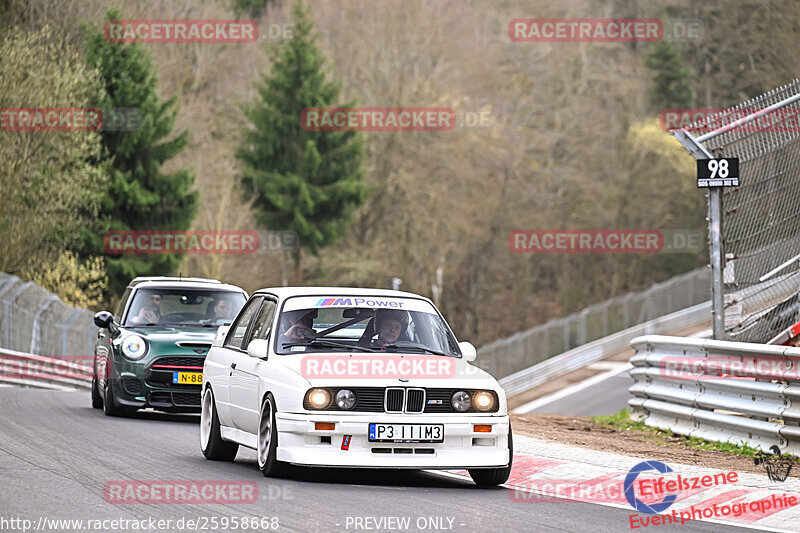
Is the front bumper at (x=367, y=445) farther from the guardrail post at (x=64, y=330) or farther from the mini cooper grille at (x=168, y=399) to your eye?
the guardrail post at (x=64, y=330)

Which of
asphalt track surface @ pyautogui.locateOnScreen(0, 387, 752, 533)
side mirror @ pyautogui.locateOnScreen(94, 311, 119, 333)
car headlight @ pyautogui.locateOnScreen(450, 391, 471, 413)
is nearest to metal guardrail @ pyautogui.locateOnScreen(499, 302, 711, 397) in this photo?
side mirror @ pyautogui.locateOnScreen(94, 311, 119, 333)

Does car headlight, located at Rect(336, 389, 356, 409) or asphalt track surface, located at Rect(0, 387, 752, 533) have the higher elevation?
car headlight, located at Rect(336, 389, 356, 409)

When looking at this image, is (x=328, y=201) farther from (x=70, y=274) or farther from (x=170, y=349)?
(x=170, y=349)

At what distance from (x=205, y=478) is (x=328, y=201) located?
1968 inches

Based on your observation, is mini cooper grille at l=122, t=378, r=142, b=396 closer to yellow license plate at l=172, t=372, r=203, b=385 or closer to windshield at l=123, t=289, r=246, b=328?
yellow license plate at l=172, t=372, r=203, b=385

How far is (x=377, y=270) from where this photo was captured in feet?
203

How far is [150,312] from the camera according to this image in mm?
17328

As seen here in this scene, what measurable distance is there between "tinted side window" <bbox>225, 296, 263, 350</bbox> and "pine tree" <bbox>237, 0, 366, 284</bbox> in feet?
154

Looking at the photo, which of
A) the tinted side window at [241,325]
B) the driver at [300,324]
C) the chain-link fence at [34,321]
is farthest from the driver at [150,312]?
the chain-link fence at [34,321]

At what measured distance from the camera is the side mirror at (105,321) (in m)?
16.6

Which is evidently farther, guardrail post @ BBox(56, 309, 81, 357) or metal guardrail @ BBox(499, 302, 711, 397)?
metal guardrail @ BBox(499, 302, 711, 397)

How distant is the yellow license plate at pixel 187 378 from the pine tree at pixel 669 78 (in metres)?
58.8

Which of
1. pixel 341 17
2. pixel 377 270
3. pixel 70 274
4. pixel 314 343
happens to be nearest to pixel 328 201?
pixel 377 270

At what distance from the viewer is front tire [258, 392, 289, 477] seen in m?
10.1
